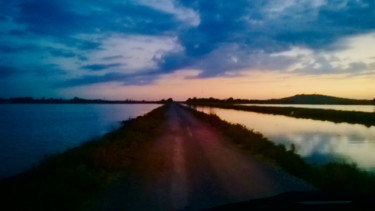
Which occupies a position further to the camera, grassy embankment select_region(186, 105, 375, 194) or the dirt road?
grassy embankment select_region(186, 105, 375, 194)

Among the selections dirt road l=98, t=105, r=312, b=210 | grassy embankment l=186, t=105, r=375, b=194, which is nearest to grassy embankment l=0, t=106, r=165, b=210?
dirt road l=98, t=105, r=312, b=210

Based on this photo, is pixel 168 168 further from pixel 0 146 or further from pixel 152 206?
pixel 0 146

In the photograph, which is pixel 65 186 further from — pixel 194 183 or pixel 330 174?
pixel 330 174

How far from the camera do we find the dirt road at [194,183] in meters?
7.30

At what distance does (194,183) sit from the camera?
906 cm

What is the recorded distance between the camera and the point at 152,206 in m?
7.02

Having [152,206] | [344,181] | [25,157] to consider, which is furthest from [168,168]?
[25,157]

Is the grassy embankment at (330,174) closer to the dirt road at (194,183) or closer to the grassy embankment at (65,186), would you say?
the dirt road at (194,183)

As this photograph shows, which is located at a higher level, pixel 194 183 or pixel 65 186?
pixel 65 186

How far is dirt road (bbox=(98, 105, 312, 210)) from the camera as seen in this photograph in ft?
23.9

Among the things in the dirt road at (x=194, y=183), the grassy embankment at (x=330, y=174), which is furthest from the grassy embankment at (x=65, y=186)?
the grassy embankment at (x=330, y=174)

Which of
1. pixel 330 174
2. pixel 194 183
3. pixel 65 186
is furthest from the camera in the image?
pixel 330 174

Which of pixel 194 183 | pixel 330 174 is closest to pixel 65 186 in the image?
pixel 194 183

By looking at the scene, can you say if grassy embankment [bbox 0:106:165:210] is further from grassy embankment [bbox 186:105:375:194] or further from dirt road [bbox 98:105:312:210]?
grassy embankment [bbox 186:105:375:194]
